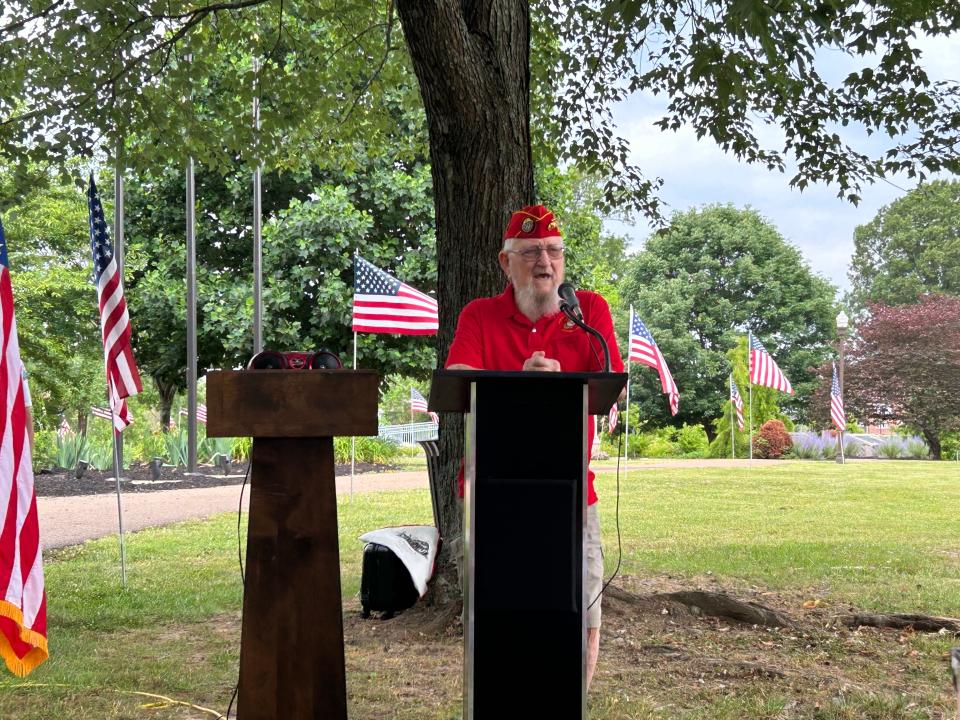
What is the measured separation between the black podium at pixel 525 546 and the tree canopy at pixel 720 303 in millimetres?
39141

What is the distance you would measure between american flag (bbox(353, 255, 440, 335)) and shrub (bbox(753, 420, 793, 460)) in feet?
76.6

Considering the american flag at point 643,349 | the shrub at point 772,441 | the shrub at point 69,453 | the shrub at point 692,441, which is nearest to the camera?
the american flag at point 643,349

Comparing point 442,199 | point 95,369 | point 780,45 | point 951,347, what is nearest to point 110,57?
point 442,199

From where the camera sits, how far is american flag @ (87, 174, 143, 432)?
24.6 ft

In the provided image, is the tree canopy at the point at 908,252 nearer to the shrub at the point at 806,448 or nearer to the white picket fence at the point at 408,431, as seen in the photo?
the shrub at the point at 806,448

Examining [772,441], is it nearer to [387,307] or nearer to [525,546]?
[387,307]

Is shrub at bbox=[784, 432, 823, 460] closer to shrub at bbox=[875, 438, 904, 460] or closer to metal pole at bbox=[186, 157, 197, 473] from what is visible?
shrub at bbox=[875, 438, 904, 460]

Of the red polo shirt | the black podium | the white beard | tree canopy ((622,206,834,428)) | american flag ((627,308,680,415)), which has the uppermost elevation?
tree canopy ((622,206,834,428))

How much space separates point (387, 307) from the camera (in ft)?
43.0

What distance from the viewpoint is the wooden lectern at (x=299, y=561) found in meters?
3.15

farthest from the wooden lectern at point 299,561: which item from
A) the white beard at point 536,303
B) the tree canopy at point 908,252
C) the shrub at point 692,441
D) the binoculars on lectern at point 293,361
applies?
the tree canopy at point 908,252

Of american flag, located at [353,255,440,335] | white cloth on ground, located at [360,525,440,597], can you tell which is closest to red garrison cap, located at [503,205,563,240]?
white cloth on ground, located at [360,525,440,597]

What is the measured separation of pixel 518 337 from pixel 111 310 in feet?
16.0

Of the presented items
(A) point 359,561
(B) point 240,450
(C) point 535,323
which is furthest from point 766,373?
(C) point 535,323
